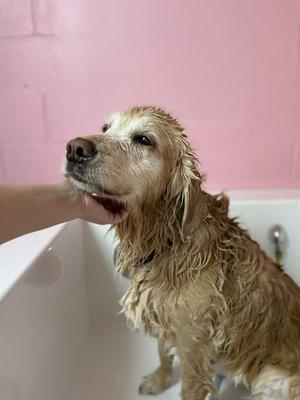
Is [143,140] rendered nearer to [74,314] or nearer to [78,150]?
[78,150]

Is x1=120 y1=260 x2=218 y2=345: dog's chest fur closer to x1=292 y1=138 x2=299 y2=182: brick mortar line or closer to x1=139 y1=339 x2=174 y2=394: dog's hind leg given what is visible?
x1=139 y1=339 x2=174 y2=394: dog's hind leg

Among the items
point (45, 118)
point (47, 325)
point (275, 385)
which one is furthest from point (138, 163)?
point (45, 118)

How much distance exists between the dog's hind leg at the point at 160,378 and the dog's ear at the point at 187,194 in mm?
509

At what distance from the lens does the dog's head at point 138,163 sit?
0.79m

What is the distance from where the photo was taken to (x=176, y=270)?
903 mm

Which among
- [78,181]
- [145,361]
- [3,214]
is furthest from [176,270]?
[145,361]

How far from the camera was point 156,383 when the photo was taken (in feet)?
3.86

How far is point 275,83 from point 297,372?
997mm

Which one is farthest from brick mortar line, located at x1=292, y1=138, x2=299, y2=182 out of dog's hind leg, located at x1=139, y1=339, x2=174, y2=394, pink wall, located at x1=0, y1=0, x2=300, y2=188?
dog's hind leg, located at x1=139, y1=339, x2=174, y2=394

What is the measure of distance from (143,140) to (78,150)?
0.55ft

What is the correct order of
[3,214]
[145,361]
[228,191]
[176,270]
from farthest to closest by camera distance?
[228,191]
[145,361]
[176,270]
[3,214]

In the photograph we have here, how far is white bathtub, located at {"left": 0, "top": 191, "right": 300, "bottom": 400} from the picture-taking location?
83cm

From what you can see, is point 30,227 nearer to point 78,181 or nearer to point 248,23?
point 78,181

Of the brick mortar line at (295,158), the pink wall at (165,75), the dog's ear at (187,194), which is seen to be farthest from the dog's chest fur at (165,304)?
the brick mortar line at (295,158)
